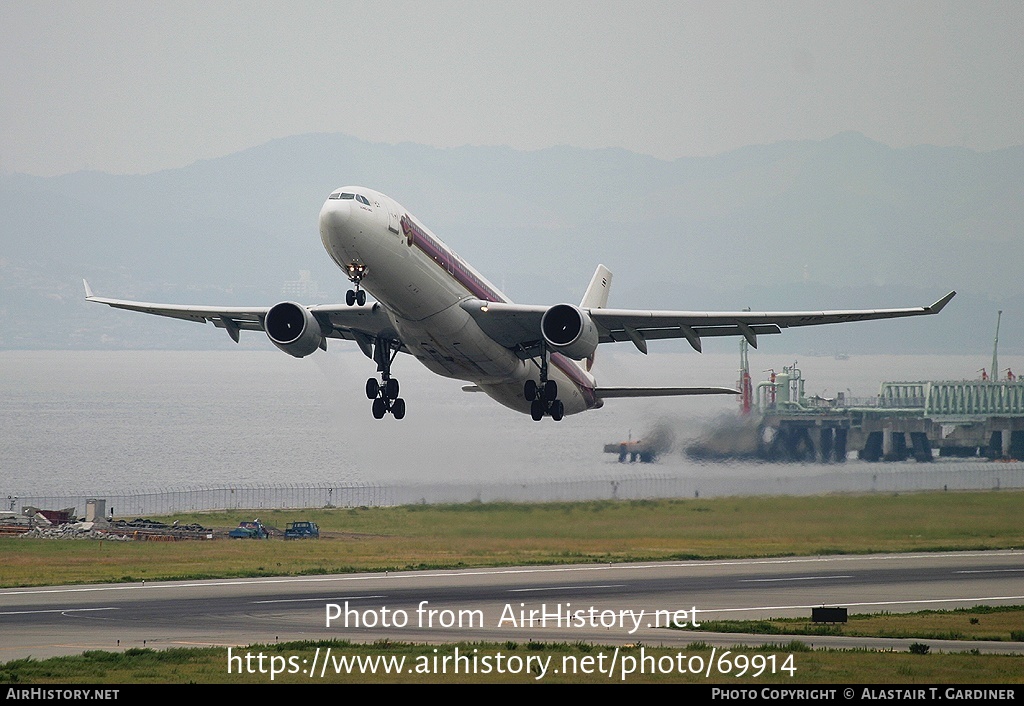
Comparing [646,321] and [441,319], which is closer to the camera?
[441,319]

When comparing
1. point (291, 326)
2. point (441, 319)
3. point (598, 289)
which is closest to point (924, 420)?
point (598, 289)

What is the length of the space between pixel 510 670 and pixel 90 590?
2014cm

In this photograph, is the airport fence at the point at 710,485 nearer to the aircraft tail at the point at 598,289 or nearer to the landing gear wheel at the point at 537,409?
the aircraft tail at the point at 598,289

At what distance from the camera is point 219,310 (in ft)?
133

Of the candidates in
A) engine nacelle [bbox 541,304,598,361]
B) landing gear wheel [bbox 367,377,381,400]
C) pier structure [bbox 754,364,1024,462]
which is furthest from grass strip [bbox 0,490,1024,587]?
pier structure [bbox 754,364,1024,462]

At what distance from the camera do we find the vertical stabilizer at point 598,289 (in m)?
52.1

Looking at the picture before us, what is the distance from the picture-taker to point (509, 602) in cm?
3778

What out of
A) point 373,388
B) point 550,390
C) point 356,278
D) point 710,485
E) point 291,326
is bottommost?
point 710,485

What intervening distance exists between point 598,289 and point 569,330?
51.4 ft

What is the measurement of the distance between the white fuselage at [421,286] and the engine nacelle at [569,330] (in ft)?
7.25

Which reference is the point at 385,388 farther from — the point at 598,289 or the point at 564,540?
the point at 598,289

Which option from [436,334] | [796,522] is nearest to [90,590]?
[436,334]

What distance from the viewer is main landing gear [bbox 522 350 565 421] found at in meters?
41.4
